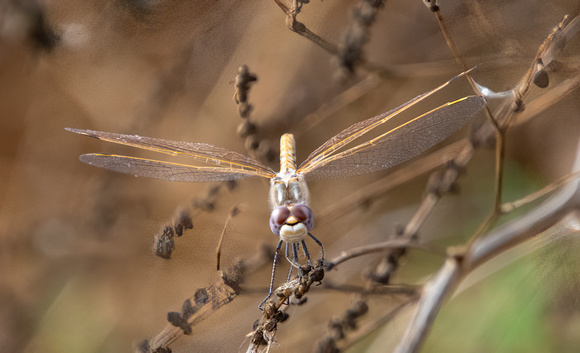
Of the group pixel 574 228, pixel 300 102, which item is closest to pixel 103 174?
pixel 300 102

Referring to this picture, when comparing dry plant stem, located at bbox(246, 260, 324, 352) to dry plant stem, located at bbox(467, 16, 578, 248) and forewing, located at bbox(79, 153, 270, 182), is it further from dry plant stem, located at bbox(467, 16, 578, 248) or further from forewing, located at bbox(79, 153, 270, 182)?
dry plant stem, located at bbox(467, 16, 578, 248)

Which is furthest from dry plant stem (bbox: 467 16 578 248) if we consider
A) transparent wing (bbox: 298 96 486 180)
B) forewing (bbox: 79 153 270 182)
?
forewing (bbox: 79 153 270 182)

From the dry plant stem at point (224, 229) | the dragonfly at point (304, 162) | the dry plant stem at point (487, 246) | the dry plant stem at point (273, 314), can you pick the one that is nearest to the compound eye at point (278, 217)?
the dragonfly at point (304, 162)

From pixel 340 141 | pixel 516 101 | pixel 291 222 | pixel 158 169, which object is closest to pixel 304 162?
pixel 340 141

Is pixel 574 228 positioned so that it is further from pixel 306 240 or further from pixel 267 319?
pixel 267 319

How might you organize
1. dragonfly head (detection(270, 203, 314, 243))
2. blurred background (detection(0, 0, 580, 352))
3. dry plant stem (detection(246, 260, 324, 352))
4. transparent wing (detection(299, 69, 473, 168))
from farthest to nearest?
blurred background (detection(0, 0, 580, 352)), transparent wing (detection(299, 69, 473, 168)), dragonfly head (detection(270, 203, 314, 243)), dry plant stem (detection(246, 260, 324, 352))
